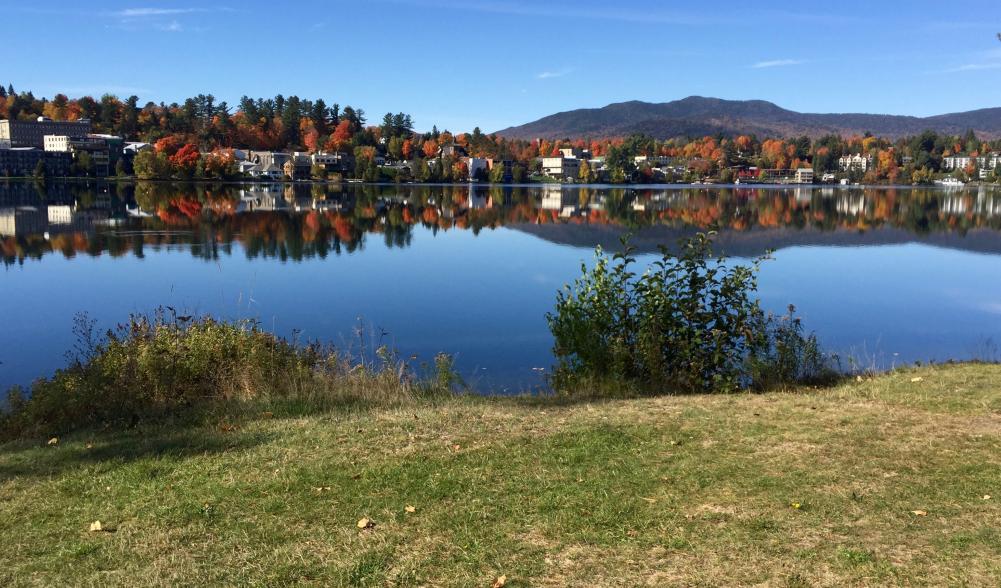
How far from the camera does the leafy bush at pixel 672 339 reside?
40.7 feet

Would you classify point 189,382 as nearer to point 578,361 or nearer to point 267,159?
point 578,361

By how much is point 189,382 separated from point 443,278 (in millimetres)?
17958

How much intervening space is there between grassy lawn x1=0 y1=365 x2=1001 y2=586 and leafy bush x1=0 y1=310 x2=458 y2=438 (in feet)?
3.43

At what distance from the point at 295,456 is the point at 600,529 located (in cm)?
347

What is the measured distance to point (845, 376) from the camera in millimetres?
13016

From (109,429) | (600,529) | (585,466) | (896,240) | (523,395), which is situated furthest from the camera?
(896,240)

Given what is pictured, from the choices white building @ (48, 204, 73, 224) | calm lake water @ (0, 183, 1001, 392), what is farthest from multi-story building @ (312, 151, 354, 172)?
calm lake water @ (0, 183, 1001, 392)

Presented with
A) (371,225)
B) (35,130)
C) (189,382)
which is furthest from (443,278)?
(35,130)

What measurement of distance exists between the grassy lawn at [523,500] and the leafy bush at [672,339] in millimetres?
2695

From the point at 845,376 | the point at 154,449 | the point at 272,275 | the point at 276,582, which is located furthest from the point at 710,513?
the point at 272,275

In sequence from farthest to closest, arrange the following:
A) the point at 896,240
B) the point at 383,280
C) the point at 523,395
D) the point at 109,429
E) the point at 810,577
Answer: the point at 896,240 → the point at 383,280 → the point at 523,395 → the point at 109,429 → the point at 810,577

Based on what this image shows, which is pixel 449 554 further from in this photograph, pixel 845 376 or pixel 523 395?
pixel 845 376

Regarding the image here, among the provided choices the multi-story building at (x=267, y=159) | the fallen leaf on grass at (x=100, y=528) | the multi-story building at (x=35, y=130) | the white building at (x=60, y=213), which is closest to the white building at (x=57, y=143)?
the multi-story building at (x=35, y=130)

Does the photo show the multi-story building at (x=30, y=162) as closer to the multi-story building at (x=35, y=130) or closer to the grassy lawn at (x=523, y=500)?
the multi-story building at (x=35, y=130)
